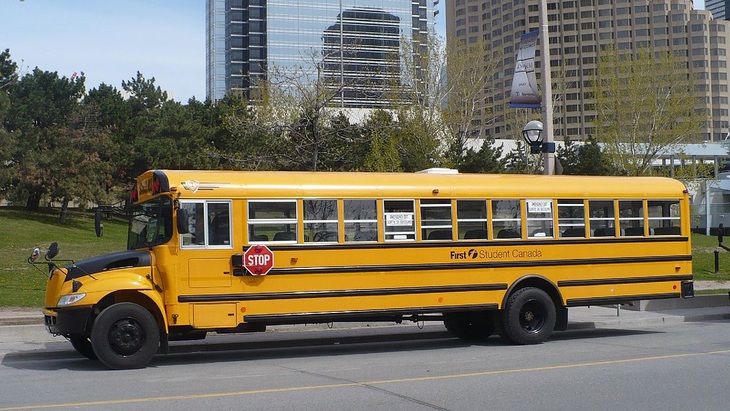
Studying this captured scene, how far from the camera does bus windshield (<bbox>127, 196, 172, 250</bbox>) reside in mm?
11586

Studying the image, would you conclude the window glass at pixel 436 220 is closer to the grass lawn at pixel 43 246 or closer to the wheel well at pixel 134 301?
the wheel well at pixel 134 301

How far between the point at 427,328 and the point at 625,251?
411cm

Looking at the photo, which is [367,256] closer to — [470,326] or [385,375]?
[385,375]

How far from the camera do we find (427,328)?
16406 millimetres

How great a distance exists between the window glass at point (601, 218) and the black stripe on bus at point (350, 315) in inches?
90.7

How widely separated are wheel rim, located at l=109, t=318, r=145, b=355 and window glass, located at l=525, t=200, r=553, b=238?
20.2 feet

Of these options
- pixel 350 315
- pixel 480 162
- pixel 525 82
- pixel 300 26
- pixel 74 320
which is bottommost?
pixel 350 315

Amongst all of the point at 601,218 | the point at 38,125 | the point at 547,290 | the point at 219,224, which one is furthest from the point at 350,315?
the point at 38,125

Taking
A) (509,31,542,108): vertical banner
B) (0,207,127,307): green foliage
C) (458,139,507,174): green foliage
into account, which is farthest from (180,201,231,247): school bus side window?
(458,139,507,174): green foliage

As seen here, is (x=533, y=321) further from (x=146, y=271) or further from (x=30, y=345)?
(x=30, y=345)

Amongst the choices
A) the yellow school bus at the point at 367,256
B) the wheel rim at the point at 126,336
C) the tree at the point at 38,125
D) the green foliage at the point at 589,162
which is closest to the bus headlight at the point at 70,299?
the yellow school bus at the point at 367,256

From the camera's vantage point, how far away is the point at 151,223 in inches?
468

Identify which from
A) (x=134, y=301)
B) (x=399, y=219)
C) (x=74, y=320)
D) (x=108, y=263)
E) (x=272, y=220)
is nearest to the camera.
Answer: (x=74, y=320)

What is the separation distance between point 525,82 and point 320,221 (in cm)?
757
